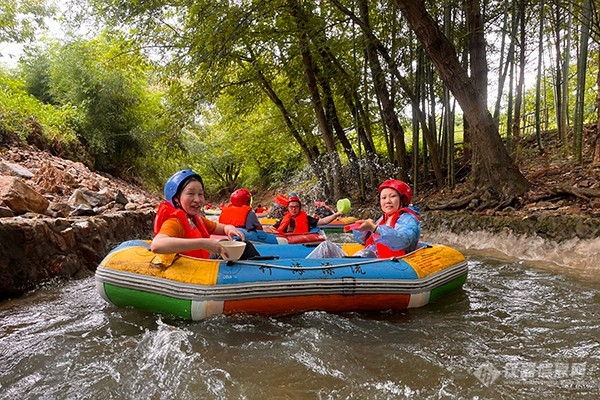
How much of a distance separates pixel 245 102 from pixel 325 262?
362 inches

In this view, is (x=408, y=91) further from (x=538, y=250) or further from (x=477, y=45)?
(x=538, y=250)

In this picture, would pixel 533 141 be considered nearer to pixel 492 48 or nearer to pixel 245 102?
pixel 492 48

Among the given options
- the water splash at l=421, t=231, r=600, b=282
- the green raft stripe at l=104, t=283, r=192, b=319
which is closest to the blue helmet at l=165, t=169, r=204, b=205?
the green raft stripe at l=104, t=283, r=192, b=319

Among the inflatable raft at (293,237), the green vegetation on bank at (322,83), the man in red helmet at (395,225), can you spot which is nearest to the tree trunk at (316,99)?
the green vegetation on bank at (322,83)

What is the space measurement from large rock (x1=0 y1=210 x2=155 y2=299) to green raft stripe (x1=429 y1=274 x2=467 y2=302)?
3.68m

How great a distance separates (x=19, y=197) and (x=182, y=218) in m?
2.59

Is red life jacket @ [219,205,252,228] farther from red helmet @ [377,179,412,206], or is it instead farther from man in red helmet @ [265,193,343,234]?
red helmet @ [377,179,412,206]

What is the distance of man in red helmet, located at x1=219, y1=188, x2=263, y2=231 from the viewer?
19.1ft

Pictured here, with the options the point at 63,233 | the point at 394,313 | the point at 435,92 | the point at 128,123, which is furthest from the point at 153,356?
the point at 128,123

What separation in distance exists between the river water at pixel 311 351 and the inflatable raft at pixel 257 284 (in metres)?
0.11

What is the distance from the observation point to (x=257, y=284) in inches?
119

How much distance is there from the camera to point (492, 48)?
25.5 ft

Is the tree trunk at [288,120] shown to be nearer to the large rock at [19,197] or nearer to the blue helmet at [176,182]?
the large rock at [19,197]

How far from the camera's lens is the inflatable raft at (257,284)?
295 centimetres
